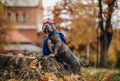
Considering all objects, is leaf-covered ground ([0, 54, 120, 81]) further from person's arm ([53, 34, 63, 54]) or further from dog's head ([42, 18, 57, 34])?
dog's head ([42, 18, 57, 34])

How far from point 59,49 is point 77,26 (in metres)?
53.3

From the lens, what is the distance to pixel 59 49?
1480cm

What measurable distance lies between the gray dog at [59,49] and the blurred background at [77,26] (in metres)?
Answer: 13.1

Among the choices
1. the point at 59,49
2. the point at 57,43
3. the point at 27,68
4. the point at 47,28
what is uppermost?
the point at 47,28

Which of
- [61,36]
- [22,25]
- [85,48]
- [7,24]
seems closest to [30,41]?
[22,25]

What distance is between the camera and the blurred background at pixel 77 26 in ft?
143

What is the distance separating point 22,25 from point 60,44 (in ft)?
290

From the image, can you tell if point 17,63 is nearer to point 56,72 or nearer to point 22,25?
point 56,72

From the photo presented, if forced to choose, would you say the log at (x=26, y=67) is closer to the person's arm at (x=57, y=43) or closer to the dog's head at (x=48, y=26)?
the person's arm at (x=57, y=43)

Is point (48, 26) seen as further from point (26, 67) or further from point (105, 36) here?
point (105, 36)

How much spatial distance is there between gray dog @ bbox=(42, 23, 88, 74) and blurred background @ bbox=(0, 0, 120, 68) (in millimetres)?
13057

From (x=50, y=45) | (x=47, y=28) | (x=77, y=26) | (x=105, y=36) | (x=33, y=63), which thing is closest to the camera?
(x=33, y=63)

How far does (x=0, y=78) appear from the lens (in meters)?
12.7

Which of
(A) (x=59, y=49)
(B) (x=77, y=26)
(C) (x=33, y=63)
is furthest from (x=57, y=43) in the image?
(B) (x=77, y=26)
